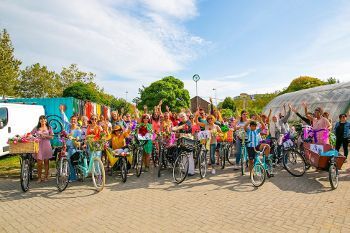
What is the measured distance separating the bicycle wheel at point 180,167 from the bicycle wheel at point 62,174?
2.76 meters

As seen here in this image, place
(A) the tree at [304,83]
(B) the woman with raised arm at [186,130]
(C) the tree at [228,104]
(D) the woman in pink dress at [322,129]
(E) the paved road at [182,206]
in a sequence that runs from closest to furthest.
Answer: (E) the paved road at [182,206]
(B) the woman with raised arm at [186,130]
(D) the woman in pink dress at [322,129]
(C) the tree at [228,104]
(A) the tree at [304,83]

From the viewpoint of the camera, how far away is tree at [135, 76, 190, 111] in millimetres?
50784

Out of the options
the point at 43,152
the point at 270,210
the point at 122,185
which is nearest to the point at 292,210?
the point at 270,210

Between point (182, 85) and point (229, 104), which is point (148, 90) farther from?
point (229, 104)

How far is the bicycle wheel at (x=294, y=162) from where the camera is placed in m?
8.03

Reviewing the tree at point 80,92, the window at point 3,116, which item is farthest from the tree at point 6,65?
the window at point 3,116

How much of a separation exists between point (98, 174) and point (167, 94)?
144ft

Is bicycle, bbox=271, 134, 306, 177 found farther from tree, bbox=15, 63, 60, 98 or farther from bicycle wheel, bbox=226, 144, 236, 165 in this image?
tree, bbox=15, 63, 60, 98

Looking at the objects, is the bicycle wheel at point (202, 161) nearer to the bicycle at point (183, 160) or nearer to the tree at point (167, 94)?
the bicycle at point (183, 160)

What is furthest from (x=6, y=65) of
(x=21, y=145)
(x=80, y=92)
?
(x=21, y=145)

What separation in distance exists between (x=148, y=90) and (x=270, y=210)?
159 ft

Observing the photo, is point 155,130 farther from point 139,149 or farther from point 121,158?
point 121,158

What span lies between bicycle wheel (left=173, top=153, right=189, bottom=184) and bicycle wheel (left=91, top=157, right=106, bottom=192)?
190 cm

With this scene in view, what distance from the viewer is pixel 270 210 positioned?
5250mm
